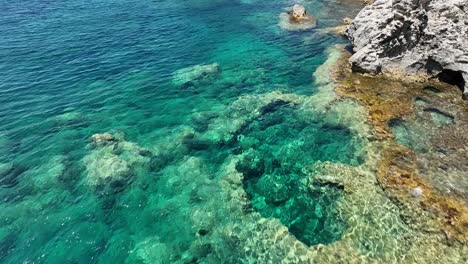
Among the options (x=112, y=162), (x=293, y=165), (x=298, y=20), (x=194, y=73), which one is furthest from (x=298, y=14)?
(x=112, y=162)

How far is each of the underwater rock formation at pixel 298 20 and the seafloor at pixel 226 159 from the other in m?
5.68

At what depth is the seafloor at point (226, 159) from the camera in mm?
17578

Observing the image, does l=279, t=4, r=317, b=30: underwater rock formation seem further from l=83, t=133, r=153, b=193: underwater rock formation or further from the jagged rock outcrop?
l=83, t=133, r=153, b=193: underwater rock formation

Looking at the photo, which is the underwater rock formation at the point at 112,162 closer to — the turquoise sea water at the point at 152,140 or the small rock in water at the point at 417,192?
the turquoise sea water at the point at 152,140

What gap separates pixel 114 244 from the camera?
1811 centimetres

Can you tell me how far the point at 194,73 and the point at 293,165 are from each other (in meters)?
16.9

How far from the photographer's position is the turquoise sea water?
18.5 m

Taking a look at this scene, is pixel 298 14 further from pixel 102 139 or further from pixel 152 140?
pixel 102 139

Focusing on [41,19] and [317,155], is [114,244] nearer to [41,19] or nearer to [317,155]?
[317,155]

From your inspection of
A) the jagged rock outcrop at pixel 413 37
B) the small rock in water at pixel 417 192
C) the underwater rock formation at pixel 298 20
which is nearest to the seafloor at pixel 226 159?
the small rock in water at pixel 417 192

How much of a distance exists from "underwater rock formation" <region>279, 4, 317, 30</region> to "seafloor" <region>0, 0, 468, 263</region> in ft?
18.6

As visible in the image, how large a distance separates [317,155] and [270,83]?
11.2m

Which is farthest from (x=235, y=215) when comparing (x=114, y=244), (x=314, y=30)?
(x=314, y=30)

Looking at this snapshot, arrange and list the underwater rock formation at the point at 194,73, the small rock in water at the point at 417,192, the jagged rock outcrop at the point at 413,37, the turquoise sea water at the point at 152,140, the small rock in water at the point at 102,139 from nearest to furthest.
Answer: the turquoise sea water at the point at 152,140
the small rock in water at the point at 417,192
the small rock in water at the point at 102,139
the jagged rock outcrop at the point at 413,37
the underwater rock formation at the point at 194,73
